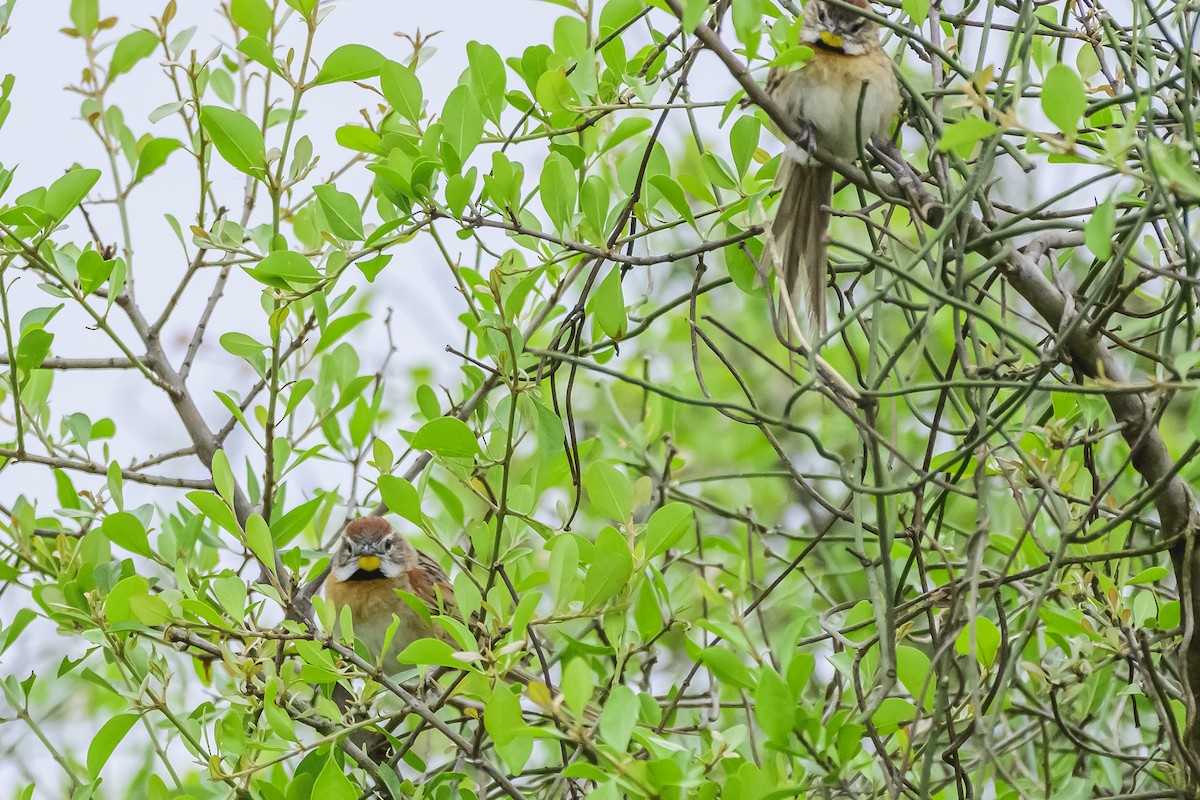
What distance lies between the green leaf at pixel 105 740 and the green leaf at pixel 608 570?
942 mm

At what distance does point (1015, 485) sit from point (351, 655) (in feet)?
4.15

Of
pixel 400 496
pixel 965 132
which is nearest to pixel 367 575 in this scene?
pixel 400 496

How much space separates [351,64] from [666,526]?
1091mm

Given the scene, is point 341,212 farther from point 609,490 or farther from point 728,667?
point 728,667

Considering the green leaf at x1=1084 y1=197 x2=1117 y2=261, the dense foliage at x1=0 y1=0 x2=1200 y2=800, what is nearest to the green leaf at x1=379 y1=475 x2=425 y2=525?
the dense foliage at x1=0 y1=0 x2=1200 y2=800

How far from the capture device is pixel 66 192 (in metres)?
2.46

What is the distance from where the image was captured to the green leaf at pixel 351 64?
95.0 inches

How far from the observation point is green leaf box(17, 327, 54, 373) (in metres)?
2.55

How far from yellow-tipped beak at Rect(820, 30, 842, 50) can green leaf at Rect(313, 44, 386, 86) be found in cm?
153

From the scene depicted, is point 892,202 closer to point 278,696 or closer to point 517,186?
point 517,186

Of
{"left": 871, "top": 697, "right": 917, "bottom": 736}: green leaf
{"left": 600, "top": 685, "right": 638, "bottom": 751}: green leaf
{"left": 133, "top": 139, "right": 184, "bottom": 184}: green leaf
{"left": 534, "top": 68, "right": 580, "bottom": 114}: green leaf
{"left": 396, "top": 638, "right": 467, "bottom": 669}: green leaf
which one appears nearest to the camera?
{"left": 600, "top": 685, "right": 638, "bottom": 751}: green leaf

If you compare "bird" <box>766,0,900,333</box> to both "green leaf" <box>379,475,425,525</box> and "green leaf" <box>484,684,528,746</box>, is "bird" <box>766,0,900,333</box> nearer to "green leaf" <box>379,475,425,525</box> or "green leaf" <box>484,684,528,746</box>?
"green leaf" <box>379,475,425,525</box>

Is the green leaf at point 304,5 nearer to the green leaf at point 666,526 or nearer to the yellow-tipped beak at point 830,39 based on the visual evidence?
the green leaf at point 666,526

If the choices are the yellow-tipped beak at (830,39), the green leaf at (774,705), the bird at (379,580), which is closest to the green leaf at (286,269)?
the green leaf at (774,705)
